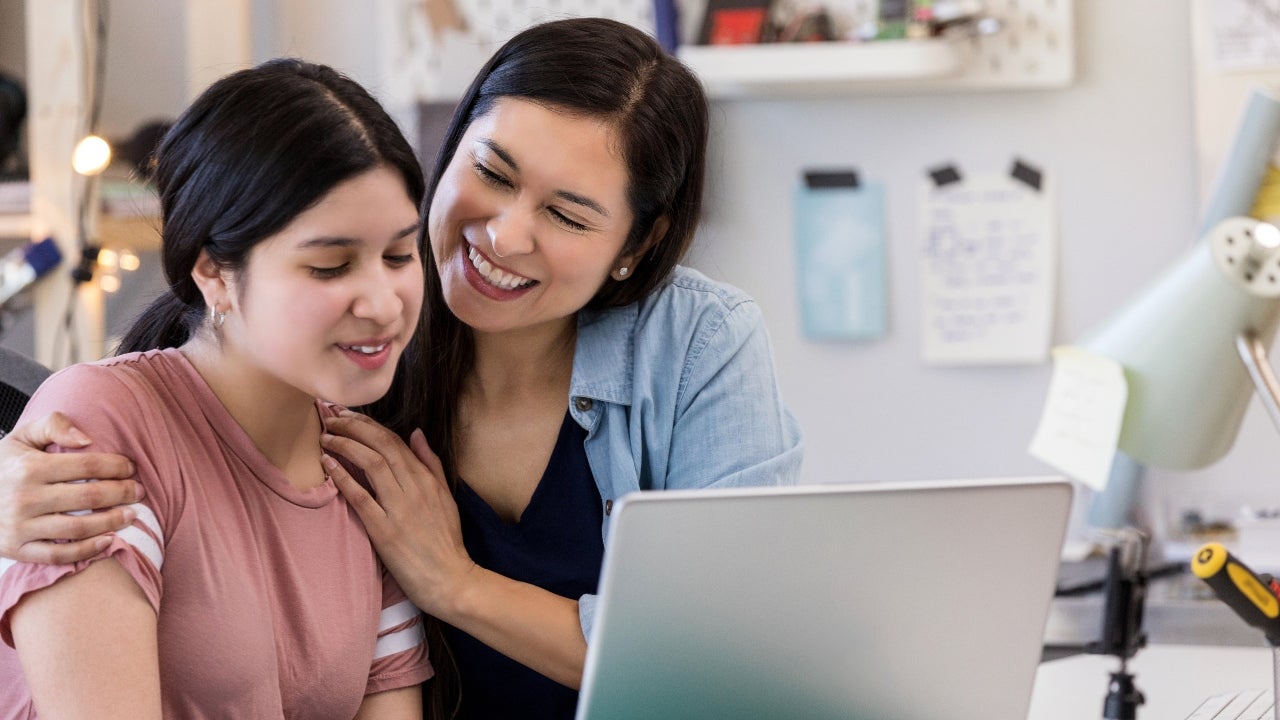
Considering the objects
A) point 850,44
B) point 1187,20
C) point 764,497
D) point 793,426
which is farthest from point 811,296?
point 764,497

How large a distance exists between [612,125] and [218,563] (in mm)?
500

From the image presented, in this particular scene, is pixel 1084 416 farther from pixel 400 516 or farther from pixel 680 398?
pixel 400 516

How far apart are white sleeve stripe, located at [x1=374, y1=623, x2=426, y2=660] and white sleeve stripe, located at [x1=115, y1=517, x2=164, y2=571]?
24cm

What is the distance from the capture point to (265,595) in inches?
42.2

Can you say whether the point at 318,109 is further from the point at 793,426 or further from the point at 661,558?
the point at 793,426

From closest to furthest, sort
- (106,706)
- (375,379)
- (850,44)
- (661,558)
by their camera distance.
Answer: (661,558)
(106,706)
(375,379)
(850,44)

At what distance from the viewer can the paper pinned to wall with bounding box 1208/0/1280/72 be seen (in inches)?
81.4

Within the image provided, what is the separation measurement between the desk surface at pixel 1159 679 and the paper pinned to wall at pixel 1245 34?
0.90 m

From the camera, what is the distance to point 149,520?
100cm

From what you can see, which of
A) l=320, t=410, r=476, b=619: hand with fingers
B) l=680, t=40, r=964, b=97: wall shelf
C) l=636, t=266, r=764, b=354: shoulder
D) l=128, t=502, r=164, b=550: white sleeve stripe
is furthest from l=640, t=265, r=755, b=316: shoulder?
l=680, t=40, r=964, b=97: wall shelf

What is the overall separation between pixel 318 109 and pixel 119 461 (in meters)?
0.28

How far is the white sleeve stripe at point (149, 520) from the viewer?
99cm

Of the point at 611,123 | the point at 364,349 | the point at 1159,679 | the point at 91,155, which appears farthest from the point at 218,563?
the point at 91,155

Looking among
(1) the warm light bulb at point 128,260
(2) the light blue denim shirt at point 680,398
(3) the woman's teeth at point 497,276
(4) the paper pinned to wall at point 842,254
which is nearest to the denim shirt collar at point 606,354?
(2) the light blue denim shirt at point 680,398
